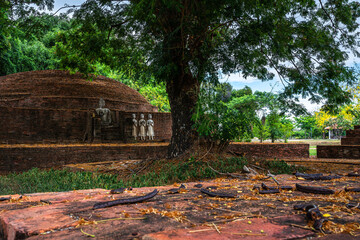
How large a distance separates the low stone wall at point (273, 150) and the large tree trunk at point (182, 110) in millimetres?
4913

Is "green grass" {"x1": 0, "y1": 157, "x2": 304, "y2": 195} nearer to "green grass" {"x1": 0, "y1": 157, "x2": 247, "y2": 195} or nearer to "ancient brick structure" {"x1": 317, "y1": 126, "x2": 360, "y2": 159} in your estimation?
"green grass" {"x1": 0, "y1": 157, "x2": 247, "y2": 195}

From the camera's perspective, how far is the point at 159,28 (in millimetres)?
6930

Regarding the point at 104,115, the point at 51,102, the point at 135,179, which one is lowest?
the point at 135,179

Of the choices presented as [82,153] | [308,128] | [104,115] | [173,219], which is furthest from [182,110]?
[308,128]

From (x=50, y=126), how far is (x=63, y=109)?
0.99 m

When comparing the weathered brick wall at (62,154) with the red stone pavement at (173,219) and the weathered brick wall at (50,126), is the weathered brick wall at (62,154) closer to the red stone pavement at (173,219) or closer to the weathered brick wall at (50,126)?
the weathered brick wall at (50,126)

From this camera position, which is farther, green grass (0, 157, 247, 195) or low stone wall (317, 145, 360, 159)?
low stone wall (317, 145, 360, 159)

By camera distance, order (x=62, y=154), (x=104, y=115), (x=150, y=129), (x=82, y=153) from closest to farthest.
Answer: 1. (x=62, y=154)
2. (x=82, y=153)
3. (x=104, y=115)
4. (x=150, y=129)

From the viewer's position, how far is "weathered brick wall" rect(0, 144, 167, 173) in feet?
27.3

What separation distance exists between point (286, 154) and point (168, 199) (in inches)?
417

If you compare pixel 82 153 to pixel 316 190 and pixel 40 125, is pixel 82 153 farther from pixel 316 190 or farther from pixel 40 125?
pixel 316 190

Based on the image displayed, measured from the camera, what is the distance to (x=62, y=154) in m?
9.11

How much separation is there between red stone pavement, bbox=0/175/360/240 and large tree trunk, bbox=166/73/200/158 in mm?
4671

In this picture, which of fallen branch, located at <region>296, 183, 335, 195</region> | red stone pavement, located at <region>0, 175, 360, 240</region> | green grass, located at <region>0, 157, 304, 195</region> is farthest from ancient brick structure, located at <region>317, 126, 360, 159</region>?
red stone pavement, located at <region>0, 175, 360, 240</region>
